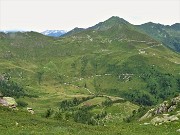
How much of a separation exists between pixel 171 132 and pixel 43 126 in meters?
20.4

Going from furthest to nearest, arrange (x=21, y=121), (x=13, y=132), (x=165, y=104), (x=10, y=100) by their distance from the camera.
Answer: (x=165, y=104), (x=10, y=100), (x=21, y=121), (x=13, y=132)

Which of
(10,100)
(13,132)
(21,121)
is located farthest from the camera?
(10,100)

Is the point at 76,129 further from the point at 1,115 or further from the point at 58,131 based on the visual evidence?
the point at 1,115

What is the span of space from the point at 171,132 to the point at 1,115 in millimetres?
29583

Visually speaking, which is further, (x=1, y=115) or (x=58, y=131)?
(x=1, y=115)

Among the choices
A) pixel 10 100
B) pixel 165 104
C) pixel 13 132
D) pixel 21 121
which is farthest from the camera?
pixel 165 104

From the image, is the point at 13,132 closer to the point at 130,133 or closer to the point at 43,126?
the point at 43,126

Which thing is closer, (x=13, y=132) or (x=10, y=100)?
(x=13, y=132)

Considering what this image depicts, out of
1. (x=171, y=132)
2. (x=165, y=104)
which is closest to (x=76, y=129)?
(x=171, y=132)

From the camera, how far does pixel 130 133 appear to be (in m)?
54.2

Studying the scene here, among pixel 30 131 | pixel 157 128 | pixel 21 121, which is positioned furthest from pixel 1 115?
pixel 157 128

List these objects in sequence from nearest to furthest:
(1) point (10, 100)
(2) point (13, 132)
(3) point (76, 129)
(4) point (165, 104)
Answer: (2) point (13, 132)
(3) point (76, 129)
(1) point (10, 100)
(4) point (165, 104)

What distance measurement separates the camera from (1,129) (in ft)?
160

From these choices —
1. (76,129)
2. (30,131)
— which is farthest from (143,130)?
(30,131)
